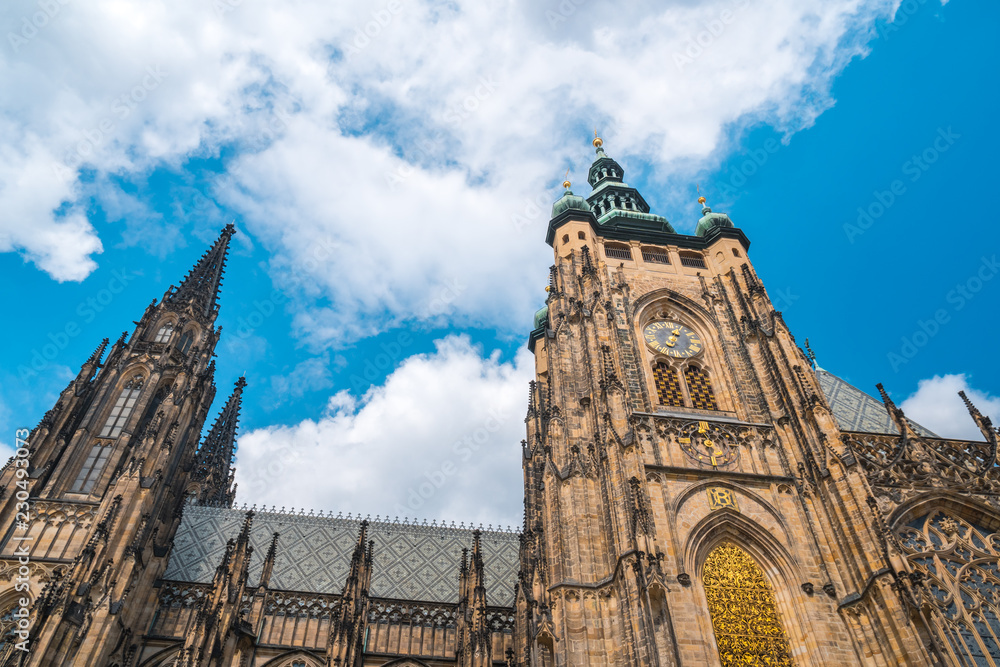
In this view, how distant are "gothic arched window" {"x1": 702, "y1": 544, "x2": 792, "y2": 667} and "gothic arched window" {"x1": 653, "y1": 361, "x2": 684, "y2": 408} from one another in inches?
198

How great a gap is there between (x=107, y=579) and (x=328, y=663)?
7360 millimetres

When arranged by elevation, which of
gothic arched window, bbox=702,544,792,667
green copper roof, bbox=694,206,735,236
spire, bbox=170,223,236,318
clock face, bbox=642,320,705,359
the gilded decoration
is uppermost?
spire, bbox=170,223,236,318

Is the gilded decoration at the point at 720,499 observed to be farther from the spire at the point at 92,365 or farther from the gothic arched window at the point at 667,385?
the spire at the point at 92,365

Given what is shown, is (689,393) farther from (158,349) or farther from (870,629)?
(158,349)

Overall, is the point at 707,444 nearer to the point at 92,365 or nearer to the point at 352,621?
the point at 352,621

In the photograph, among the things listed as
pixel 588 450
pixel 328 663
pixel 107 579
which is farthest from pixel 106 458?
pixel 588 450

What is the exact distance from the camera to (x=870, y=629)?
15.5 metres

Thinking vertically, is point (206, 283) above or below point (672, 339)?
above

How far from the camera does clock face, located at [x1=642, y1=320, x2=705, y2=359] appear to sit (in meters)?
22.8

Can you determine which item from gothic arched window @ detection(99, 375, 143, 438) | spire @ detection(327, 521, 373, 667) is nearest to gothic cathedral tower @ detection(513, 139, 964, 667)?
spire @ detection(327, 521, 373, 667)

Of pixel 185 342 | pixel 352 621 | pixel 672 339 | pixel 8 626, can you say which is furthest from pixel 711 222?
pixel 8 626

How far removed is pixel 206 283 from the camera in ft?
117

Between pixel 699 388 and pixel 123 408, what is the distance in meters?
22.0

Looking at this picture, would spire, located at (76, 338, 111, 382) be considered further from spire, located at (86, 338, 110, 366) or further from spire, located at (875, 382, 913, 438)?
spire, located at (875, 382, 913, 438)
